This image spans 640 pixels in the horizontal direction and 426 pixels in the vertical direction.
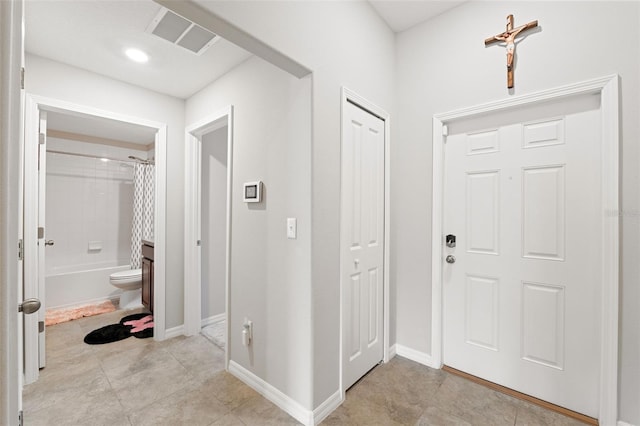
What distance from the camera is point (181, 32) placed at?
196 centimetres

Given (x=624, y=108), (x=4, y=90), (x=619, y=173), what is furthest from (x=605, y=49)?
(x=4, y=90)

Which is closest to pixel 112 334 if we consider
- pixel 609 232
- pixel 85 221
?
pixel 85 221

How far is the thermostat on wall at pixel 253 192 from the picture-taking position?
2016mm

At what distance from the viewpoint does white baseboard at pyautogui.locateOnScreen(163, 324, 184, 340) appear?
2859mm

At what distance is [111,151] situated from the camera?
4.39 m

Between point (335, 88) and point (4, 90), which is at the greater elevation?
point (335, 88)

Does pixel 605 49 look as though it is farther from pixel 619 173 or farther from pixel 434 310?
pixel 434 310

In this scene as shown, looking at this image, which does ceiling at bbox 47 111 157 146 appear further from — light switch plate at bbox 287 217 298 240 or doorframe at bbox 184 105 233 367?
light switch plate at bbox 287 217 298 240

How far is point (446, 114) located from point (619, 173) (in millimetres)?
1065

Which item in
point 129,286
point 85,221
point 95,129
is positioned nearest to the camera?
point 129,286

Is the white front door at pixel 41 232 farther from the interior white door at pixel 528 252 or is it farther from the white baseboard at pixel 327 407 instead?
the interior white door at pixel 528 252

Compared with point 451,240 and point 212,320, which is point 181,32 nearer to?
point 451,240

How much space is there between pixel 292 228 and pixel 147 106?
7.14 feet

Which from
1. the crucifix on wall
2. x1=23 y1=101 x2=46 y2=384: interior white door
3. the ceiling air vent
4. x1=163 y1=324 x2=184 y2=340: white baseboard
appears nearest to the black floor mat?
x1=163 y1=324 x2=184 y2=340: white baseboard
